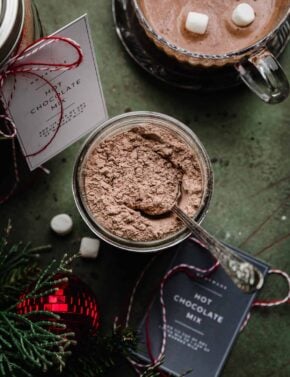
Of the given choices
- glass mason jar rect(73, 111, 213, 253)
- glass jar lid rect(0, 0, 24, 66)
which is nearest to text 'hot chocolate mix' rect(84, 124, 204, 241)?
glass mason jar rect(73, 111, 213, 253)

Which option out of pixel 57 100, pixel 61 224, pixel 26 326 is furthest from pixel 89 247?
pixel 57 100

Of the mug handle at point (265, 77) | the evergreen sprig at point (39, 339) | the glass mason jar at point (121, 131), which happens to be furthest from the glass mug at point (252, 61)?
the evergreen sprig at point (39, 339)

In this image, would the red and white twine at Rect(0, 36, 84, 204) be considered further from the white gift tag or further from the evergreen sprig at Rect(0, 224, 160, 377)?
the evergreen sprig at Rect(0, 224, 160, 377)

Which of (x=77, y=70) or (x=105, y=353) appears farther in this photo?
(x=105, y=353)

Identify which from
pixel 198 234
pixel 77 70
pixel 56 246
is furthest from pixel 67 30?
pixel 56 246

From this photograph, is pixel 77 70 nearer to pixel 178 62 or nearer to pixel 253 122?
pixel 178 62

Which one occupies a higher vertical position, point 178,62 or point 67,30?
point 67,30

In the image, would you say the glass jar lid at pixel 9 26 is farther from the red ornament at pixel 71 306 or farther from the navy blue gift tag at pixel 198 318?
the navy blue gift tag at pixel 198 318
